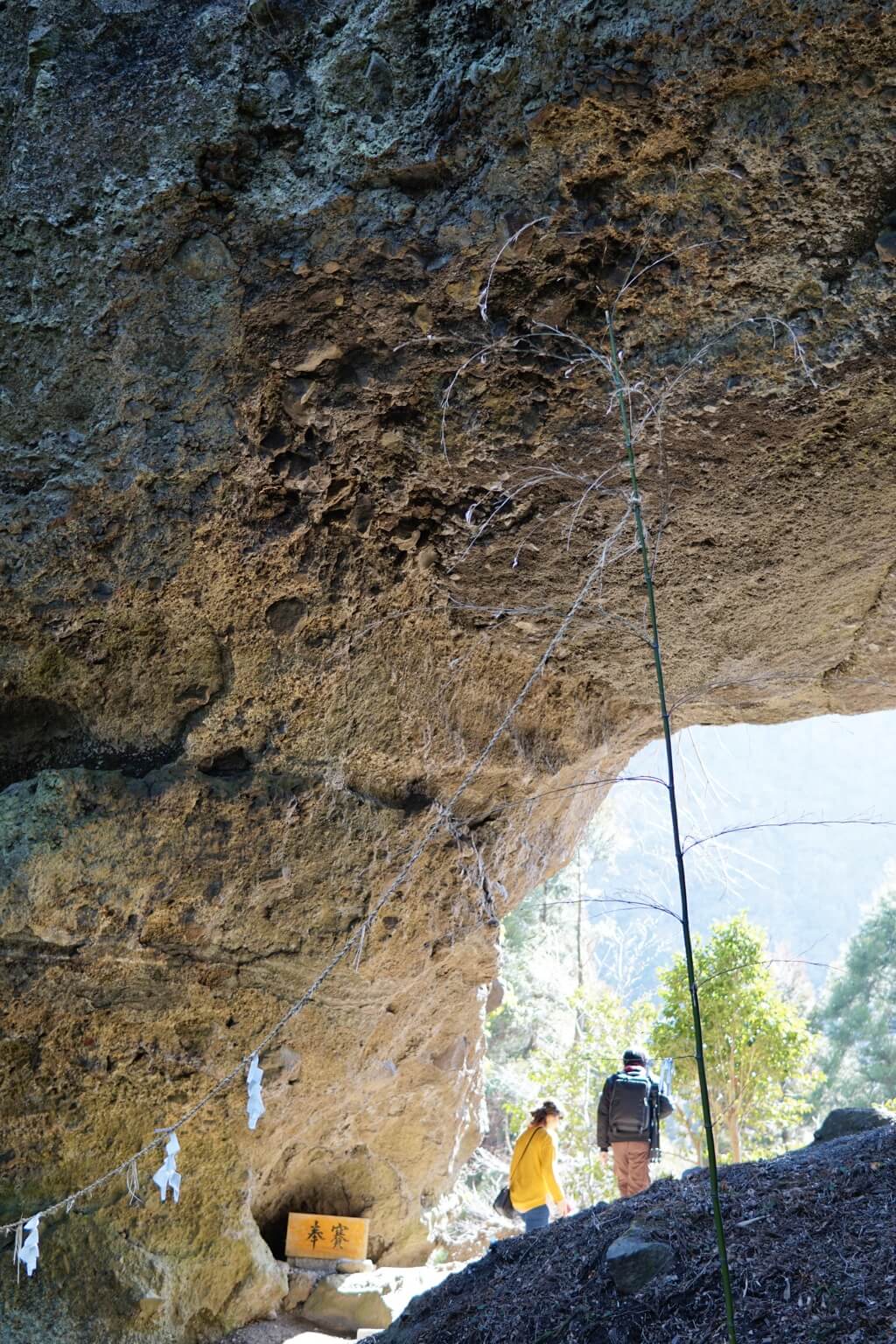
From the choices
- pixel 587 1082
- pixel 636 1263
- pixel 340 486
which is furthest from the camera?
Answer: pixel 587 1082

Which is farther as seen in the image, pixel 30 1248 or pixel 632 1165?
pixel 632 1165

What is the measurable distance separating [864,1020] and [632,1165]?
1083 centimetres

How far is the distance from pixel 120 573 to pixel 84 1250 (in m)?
2.21

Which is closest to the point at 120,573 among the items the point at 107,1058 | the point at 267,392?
the point at 267,392

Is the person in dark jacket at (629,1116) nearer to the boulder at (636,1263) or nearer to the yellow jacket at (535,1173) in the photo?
the yellow jacket at (535,1173)

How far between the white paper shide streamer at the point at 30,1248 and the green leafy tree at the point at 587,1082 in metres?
5.43

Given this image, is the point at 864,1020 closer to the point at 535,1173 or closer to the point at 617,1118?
the point at 617,1118

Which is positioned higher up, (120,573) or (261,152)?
(261,152)

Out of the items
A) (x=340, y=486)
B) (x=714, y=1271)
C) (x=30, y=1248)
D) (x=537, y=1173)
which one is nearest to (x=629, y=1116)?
(x=537, y=1173)

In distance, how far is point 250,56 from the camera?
2.75 metres

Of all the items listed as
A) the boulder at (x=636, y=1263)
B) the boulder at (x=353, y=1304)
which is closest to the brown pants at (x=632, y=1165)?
the boulder at (x=353, y=1304)

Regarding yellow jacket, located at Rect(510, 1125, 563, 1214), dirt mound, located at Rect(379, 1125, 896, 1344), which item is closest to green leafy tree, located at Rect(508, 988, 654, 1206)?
yellow jacket, located at Rect(510, 1125, 563, 1214)

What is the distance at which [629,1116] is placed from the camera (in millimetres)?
4410

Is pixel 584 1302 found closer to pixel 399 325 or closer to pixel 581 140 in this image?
pixel 399 325
